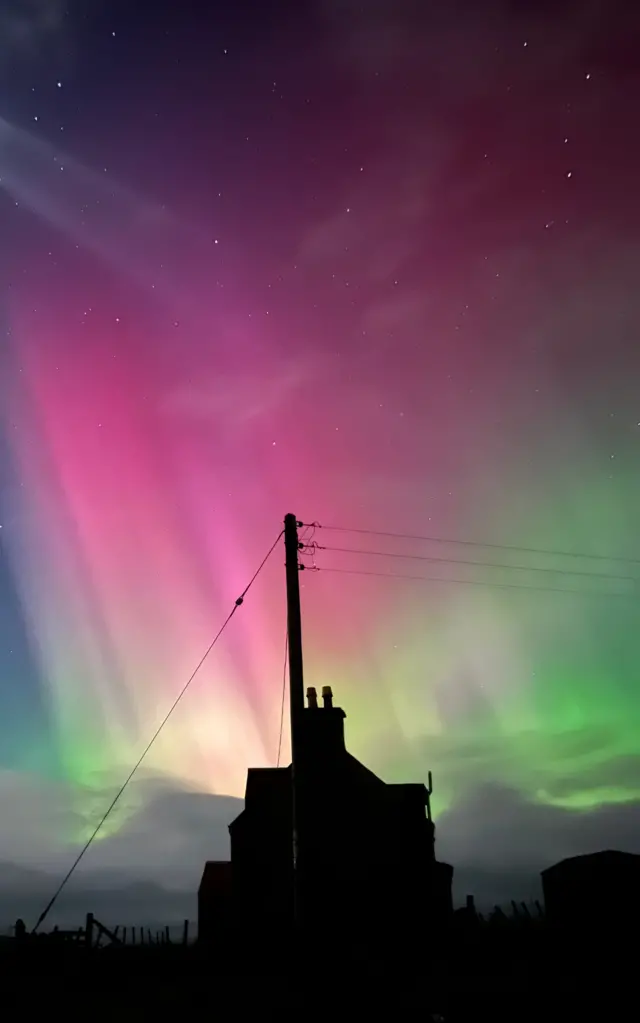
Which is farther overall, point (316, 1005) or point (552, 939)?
point (552, 939)

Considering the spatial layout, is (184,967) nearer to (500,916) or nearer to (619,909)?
(619,909)

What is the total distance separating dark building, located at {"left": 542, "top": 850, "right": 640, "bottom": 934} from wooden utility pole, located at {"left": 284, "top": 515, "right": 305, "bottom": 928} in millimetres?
20573

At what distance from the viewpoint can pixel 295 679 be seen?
1994 cm

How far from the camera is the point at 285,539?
868 inches

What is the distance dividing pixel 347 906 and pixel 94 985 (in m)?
11.8

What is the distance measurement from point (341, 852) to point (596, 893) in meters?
12.8

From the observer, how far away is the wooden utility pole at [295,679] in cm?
1853

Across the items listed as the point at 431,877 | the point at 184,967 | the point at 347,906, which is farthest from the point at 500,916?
the point at 184,967

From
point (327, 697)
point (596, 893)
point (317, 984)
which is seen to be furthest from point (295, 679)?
point (596, 893)

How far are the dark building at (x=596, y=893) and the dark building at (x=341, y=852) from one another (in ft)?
20.0

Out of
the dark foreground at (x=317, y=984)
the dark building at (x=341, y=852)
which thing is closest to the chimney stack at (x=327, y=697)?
the dark building at (x=341, y=852)

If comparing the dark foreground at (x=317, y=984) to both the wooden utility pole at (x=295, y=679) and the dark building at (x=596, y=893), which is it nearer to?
the wooden utility pole at (x=295, y=679)

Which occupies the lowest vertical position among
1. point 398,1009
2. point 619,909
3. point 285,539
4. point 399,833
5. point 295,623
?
point 398,1009

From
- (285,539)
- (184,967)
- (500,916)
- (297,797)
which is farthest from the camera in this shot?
(500,916)
